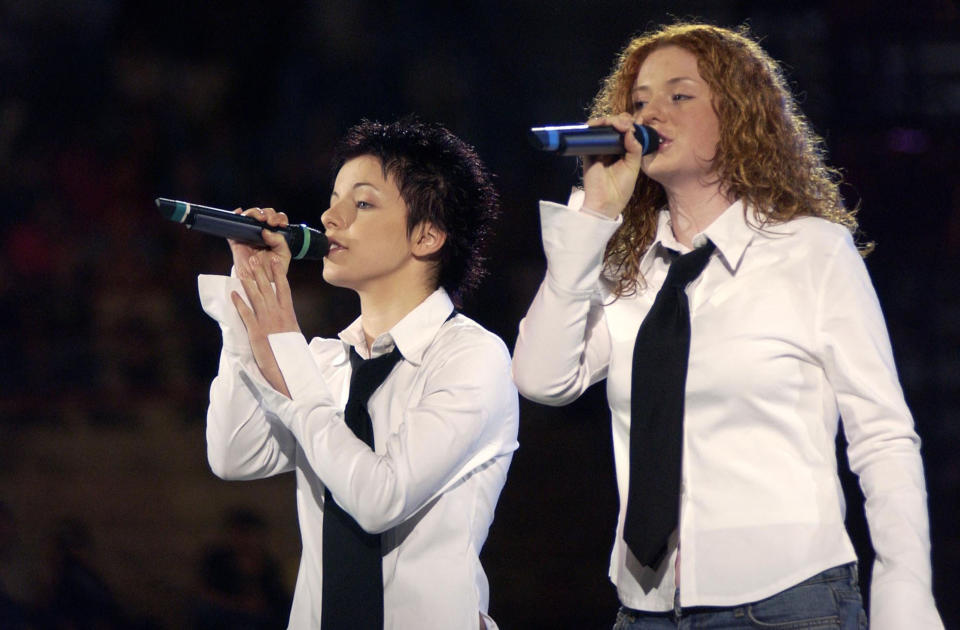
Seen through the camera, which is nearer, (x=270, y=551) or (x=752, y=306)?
(x=752, y=306)

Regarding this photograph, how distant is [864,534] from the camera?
2.90m

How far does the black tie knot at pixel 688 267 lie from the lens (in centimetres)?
145

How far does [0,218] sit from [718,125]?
9.62 ft

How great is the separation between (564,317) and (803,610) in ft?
1.50

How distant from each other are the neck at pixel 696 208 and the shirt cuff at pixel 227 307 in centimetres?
65

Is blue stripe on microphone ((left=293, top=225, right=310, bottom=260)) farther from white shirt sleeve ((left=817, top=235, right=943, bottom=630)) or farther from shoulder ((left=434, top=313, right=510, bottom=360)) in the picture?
white shirt sleeve ((left=817, top=235, right=943, bottom=630))

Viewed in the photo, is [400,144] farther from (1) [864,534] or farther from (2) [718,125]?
(1) [864,534]

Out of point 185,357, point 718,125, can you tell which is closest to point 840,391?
point 718,125

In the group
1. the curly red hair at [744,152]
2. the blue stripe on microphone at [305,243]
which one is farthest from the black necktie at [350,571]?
the curly red hair at [744,152]

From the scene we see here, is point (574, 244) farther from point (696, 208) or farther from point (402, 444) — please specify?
point (402, 444)

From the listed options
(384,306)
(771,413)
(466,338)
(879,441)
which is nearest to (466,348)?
(466,338)

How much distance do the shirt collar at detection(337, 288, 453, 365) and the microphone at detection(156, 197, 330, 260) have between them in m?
0.16

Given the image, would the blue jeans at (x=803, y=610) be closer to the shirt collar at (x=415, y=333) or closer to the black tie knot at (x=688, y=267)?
the black tie knot at (x=688, y=267)

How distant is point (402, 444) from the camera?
159 centimetres
